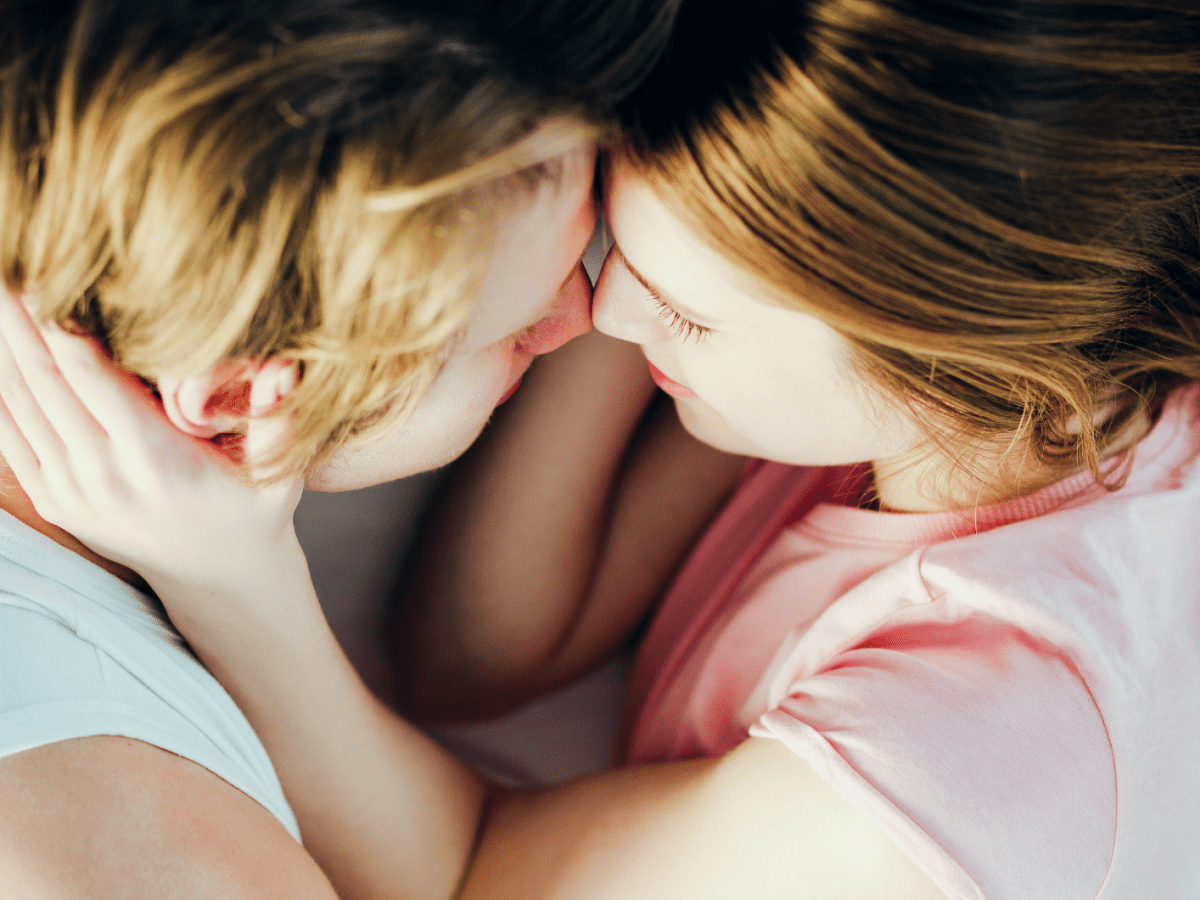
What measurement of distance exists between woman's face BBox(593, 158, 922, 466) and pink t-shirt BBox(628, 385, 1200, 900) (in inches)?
5.6

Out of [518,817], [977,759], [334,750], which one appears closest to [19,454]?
[334,750]

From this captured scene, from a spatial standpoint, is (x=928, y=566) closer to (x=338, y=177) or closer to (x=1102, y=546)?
(x=1102, y=546)

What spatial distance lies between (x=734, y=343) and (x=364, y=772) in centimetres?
52

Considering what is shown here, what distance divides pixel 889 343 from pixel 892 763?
11.8 inches

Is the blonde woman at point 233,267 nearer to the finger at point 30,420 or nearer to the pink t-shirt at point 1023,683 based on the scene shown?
the finger at point 30,420

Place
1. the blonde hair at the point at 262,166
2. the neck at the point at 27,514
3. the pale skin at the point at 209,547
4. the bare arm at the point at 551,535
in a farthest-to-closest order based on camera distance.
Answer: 1. the bare arm at the point at 551,535
2. the neck at the point at 27,514
3. the pale skin at the point at 209,547
4. the blonde hair at the point at 262,166

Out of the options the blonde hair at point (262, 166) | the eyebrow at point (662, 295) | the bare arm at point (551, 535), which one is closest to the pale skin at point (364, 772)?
the blonde hair at point (262, 166)

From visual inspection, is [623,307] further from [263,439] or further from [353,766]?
[353,766]

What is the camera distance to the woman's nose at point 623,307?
625 millimetres

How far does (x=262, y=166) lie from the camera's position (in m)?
0.41

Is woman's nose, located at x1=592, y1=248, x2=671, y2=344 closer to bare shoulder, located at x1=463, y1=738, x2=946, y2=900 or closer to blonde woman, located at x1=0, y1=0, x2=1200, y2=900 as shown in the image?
blonde woman, located at x1=0, y1=0, x2=1200, y2=900

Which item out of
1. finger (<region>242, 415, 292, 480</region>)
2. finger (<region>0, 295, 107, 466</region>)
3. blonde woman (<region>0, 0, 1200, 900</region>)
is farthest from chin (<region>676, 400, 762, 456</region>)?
finger (<region>0, 295, 107, 466</region>)

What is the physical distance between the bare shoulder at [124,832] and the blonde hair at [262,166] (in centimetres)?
27

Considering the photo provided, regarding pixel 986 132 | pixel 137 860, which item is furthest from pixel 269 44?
pixel 137 860
